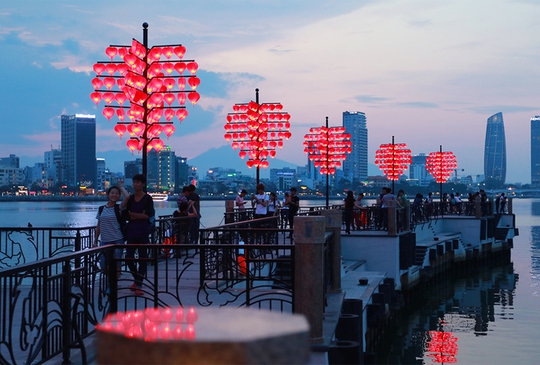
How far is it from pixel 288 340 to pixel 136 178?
1004 cm

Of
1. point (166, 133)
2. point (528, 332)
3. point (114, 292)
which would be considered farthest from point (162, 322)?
point (528, 332)

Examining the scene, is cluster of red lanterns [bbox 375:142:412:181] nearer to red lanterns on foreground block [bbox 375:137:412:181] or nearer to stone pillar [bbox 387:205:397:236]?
red lanterns on foreground block [bbox 375:137:412:181]

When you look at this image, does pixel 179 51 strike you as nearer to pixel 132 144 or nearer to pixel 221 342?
pixel 132 144

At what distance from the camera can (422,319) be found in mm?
25703

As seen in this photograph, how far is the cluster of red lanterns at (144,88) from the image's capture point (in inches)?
794

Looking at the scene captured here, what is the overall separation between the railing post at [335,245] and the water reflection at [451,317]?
8103 millimetres

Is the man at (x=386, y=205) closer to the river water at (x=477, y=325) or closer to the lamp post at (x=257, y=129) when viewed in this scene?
the river water at (x=477, y=325)

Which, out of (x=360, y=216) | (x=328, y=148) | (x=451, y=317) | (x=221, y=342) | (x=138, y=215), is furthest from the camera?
(x=328, y=148)

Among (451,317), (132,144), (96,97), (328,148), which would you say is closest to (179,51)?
(96,97)

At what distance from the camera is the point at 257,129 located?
33.1 m

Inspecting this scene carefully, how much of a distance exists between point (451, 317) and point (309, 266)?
19986 millimetres

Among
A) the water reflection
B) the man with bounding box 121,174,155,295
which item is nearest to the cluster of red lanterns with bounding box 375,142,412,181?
the water reflection

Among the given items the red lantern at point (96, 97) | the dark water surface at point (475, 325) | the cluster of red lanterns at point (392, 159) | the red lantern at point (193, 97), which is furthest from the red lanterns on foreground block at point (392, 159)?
the red lantern at point (96, 97)

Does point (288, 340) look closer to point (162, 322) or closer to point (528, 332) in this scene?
point (162, 322)
